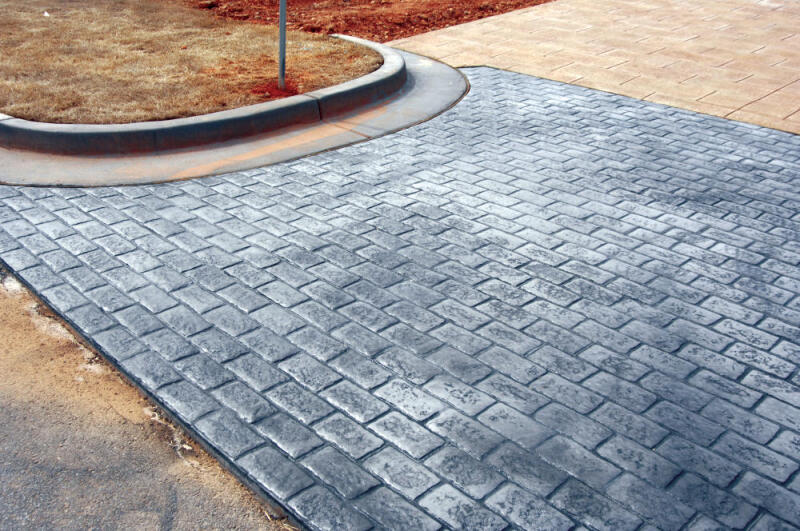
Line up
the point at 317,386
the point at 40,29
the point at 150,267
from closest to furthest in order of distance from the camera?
the point at 317,386 < the point at 150,267 < the point at 40,29

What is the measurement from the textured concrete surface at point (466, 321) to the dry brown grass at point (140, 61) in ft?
4.82

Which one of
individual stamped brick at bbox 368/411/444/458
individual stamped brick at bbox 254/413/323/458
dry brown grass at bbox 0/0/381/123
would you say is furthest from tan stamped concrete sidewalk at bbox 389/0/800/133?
individual stamped brick at bbox 254/413/323/458

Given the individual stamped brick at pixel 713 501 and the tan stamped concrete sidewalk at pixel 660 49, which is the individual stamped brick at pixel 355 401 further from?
the tan stamped concrete sidewalk at pixel 660 49

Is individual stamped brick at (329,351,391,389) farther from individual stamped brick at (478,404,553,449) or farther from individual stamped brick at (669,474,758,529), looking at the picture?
individual stamped brick at (669,474,758,529)

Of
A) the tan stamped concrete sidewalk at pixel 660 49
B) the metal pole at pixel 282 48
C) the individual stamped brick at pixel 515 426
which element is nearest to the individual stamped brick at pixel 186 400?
the individual stamped brick at pixel 515 426

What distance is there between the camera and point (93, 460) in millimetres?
3557

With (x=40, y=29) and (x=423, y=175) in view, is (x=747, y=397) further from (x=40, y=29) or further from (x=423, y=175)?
(x=40, y=29)

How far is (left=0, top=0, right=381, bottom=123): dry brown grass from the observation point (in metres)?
7.34

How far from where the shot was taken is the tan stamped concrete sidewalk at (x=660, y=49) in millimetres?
8906

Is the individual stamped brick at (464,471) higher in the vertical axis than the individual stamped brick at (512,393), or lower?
lower

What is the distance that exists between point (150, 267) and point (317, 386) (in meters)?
1.66

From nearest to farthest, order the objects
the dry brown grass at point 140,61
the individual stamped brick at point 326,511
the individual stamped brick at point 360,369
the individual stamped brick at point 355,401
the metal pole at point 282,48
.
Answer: the individual stamped brick at point 326,511 → the individual stamped brick at point 355,401 → the individual stamped brick at point 360,369 → the dry brown grass at point 140,61 → the metal pole at point 282,48

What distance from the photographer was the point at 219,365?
4.11m

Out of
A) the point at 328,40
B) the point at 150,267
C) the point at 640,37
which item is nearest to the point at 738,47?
the point at 640,37
